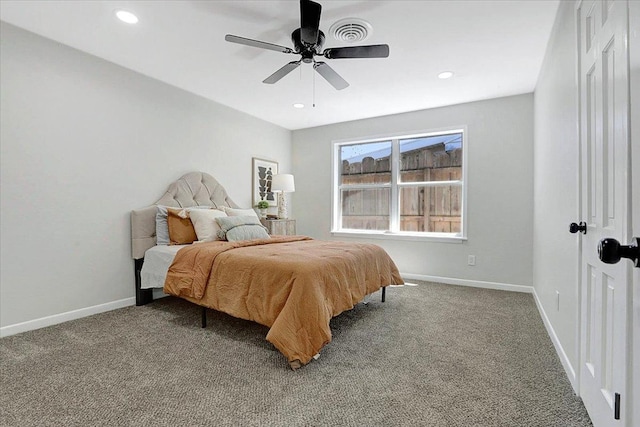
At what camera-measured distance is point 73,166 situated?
2791 mm

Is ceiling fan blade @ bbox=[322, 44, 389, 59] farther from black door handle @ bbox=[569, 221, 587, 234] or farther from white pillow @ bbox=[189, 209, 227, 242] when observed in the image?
white pillow @ bbox=[189, 209, 227, 242]

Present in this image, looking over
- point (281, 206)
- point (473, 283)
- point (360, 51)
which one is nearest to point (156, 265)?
point (281, 206)

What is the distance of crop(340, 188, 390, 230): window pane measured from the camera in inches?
193

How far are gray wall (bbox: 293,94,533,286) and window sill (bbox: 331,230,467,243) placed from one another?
0.19ft

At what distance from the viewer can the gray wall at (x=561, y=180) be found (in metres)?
1.75

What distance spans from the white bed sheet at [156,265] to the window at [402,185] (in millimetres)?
2833

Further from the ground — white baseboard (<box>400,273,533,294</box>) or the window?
the window

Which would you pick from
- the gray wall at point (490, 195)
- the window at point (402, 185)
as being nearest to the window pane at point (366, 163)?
the window at point (402, 185)

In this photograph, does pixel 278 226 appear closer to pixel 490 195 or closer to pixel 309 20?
pixel 490 195

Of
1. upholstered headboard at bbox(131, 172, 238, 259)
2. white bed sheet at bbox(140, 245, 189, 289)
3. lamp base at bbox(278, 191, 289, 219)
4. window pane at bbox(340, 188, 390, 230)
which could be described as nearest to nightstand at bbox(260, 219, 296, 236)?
lamp base at bbox(278, 191, 289, 219)

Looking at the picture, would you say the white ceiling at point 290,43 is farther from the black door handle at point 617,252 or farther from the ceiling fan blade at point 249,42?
the black door handle at point 617,252

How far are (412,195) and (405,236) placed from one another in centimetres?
64

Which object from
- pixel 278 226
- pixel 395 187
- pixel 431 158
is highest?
pixel 431 158

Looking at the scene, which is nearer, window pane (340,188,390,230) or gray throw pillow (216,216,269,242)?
gray throw pillow (216,216,269,242)
